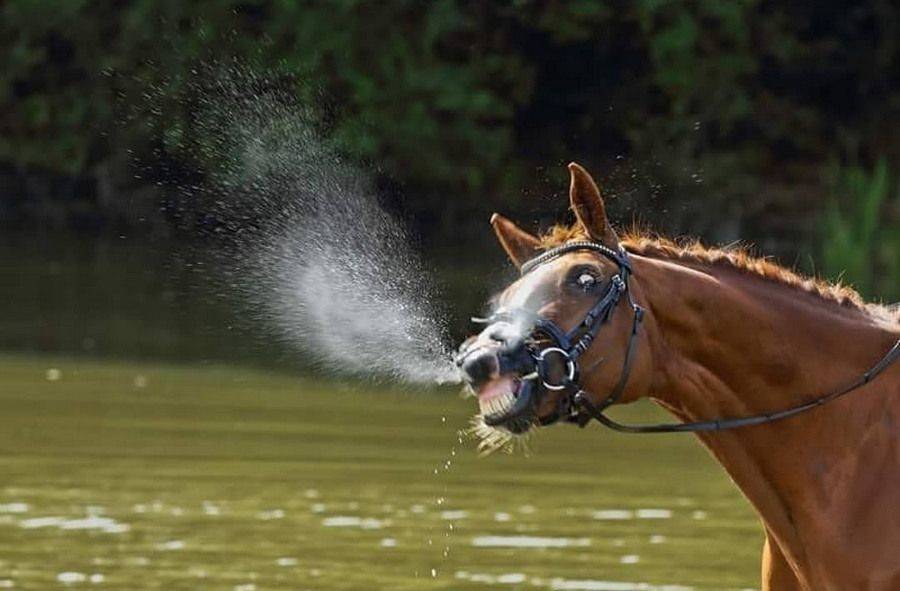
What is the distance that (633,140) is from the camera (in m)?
26.6

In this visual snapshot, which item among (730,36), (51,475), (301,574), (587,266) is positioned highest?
(730,36)

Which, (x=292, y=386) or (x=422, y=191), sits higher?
(x=422, y=191)

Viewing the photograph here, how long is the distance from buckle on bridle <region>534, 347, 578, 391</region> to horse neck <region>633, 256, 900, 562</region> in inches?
11.2

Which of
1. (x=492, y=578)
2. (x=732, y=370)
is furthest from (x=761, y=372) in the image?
(x=492, y=578)

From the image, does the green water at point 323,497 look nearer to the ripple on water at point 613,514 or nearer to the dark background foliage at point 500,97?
the ripple on water at point 613,514

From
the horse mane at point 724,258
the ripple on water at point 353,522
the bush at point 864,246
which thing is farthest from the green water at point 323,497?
the bush at point 864,246

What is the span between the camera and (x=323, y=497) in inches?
444

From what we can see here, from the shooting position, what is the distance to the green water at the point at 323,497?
370 inches

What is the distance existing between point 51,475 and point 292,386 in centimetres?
396

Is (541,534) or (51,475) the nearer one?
(541,534)

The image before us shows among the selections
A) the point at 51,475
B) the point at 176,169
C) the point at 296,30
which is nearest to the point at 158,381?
the point at 51,475

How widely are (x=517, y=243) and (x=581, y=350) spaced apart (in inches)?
16.5

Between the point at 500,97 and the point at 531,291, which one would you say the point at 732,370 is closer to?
→ the point at 531,291

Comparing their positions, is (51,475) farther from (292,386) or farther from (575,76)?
(575,76)
